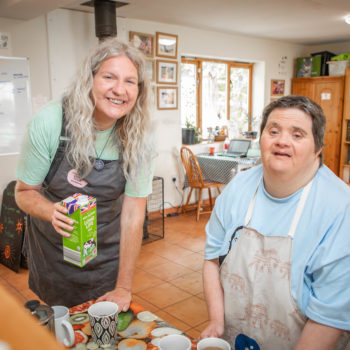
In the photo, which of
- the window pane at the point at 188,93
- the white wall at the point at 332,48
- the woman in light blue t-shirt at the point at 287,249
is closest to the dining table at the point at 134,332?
the woman in light blue t-shirt at the point at 287,249

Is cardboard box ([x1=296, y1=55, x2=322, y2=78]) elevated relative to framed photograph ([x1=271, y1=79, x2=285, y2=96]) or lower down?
elevated

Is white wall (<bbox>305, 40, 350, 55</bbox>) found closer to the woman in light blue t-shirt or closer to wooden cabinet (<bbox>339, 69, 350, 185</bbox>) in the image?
wooden cabinet (<bbox>339, 69, 350, 185</bbox>)

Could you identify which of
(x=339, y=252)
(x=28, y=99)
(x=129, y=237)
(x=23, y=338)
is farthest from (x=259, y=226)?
(x=28, y=99)

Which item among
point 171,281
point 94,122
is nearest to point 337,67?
point 171,281

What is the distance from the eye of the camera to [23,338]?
307 mm

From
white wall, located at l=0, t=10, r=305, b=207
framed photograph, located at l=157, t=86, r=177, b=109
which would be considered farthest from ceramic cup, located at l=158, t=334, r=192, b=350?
framed photograph, located at l=157, t=86, r=177, b=109

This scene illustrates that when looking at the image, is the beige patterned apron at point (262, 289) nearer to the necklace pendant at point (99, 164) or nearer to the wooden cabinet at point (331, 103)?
the necklace pendant at point (99, 164)

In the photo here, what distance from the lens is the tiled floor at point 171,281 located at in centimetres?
267

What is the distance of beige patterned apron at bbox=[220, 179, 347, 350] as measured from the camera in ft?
3.72

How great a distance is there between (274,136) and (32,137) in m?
0.84

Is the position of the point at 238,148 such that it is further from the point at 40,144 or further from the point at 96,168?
the point at 40,144

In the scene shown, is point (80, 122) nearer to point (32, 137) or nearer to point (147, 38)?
point (32, 137)

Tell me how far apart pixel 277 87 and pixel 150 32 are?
108 inches

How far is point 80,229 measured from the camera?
3.27ft
